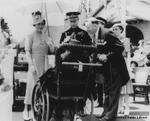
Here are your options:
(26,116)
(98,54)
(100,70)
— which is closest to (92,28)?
(98,54)

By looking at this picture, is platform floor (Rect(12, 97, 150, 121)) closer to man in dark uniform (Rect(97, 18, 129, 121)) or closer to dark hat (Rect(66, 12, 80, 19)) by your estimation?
man in dark uniform (Rect(97, 18, 129, 121))

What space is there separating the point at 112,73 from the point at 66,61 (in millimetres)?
589

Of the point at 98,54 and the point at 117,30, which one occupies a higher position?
the point at 117,30

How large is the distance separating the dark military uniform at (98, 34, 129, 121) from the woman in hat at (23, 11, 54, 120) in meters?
0.44

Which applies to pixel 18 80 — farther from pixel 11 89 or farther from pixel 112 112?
pixel 112 112

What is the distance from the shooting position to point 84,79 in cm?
276

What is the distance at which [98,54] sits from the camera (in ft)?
10.2

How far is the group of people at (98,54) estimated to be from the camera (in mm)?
2943

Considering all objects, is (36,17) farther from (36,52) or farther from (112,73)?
(112,73)

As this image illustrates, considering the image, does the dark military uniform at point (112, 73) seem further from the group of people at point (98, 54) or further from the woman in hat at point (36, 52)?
the woman in hat at point (36, 52)

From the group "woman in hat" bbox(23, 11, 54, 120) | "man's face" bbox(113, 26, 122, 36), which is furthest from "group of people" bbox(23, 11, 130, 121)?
"man's face" bbox(113, 26, 122, 36)

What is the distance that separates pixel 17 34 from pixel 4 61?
0.24 meters

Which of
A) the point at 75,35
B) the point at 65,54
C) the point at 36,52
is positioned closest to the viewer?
the point at 65,54

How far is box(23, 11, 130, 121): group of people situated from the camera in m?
2.94
